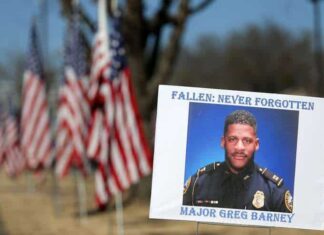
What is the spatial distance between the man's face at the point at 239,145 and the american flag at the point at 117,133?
18.6 feet

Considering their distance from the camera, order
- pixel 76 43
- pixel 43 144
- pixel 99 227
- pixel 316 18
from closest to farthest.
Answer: pixel 99 227
pixel 76 43
pixel 43 144
pixel 316 18

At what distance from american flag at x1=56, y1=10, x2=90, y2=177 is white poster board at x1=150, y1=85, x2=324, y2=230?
34.1 ft

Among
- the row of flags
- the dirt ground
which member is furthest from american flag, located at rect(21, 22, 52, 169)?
the dirt ground

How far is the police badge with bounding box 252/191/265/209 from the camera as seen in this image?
6.60 m

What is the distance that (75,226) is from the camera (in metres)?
15.6

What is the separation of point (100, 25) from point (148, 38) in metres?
5.32

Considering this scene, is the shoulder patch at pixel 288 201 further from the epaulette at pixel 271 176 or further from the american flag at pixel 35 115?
the american flag at pixel 35 115

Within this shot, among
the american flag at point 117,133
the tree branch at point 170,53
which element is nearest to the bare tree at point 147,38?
the tree branch at point 170,53

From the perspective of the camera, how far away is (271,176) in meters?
6.65

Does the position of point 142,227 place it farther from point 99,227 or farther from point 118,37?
point 118,37

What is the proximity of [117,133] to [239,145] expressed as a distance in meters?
6.05

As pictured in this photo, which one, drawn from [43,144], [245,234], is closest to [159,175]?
[245,234]

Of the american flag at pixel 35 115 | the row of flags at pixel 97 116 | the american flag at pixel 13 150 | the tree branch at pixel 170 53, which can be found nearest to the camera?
the row of flags at pixel 97 116

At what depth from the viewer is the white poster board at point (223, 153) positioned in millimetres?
6543
